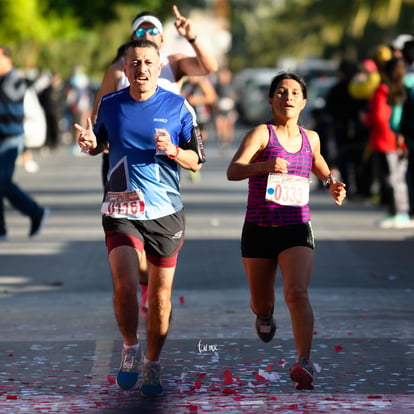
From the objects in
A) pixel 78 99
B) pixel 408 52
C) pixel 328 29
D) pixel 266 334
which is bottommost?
pixel 266 334

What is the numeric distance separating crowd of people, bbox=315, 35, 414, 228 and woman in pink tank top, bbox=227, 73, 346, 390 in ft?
21.9

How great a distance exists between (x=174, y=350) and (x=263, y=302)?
73cm

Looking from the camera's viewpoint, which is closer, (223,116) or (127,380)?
(127,380)

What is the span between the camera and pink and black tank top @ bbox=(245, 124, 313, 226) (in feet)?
24.0

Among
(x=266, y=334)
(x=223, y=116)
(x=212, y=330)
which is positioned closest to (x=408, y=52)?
(x=212, y=330)

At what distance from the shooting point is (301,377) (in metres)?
6.77

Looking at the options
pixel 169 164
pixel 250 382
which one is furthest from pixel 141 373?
pixel 169 164

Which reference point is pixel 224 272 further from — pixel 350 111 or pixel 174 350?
pixel 350 111

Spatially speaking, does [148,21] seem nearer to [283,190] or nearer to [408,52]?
[283,190]

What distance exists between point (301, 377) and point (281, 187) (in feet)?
3.60

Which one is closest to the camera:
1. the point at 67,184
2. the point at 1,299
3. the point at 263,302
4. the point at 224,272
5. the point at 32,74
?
the point at 263,302

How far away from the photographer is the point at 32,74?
43.7 metres

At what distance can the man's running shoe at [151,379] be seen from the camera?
6.81m

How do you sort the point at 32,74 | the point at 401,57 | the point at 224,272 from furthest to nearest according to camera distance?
the point at 32,74 → the point at 401,57 → the point at 224,272
